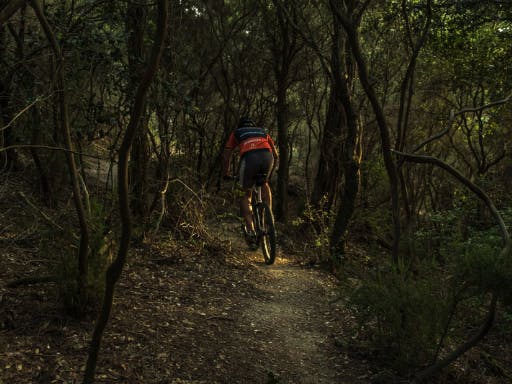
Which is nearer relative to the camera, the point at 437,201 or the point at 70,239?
the point at 70,239

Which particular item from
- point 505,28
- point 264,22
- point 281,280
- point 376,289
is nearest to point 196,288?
point 281,280

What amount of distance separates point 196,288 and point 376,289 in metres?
2.20

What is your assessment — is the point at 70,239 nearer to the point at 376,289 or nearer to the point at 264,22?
the point at 376,289

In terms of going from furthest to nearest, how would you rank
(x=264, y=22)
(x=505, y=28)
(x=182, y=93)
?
(x=264, y=22)
(x=505, y=28)
(x=182, y=93)

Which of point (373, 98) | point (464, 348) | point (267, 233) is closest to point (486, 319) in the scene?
point (464, 348)

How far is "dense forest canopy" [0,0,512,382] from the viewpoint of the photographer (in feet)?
12.8

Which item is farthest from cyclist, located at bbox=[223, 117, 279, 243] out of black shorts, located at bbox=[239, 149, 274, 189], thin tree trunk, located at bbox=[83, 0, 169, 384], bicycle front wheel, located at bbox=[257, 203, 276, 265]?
thin tree trunk, located at bbox=[83, 0, 169, 384]

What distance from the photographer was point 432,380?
13.8ft

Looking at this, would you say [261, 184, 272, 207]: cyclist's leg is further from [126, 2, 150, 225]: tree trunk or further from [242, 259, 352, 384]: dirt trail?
[126, 2, 150, 225]: tree trunk

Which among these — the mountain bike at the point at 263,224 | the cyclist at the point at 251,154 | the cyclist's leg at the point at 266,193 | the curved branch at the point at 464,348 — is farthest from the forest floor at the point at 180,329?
the cyclist at the point at 251,154

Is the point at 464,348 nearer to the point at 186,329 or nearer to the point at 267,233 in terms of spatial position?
the point at 186,329

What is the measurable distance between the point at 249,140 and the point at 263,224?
1.33 metres

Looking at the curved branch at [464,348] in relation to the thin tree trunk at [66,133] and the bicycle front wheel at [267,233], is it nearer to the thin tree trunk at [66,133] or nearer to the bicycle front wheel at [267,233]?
the thin tree trunk at [66,133]

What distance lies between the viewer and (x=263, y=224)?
7406mm
